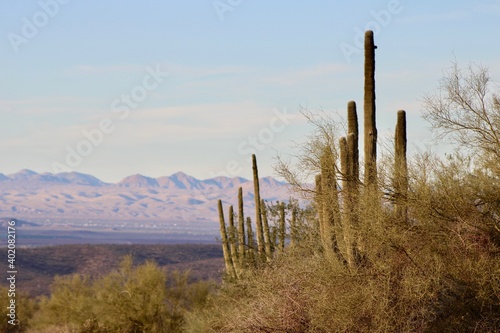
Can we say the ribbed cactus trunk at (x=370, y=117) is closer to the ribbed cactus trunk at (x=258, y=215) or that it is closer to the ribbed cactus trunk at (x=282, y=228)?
the ribbed cactus trunk at (x=282, y=228)

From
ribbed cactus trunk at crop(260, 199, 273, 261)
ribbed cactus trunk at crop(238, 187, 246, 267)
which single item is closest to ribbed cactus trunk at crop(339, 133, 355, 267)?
ribbed cactus trunk at crop(260, 199, 273, 261)

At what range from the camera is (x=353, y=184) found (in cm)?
1769

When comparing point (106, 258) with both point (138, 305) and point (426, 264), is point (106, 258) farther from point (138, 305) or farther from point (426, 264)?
point (426, 264)

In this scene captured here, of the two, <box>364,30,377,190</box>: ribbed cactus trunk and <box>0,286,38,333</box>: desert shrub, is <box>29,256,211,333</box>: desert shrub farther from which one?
<box>364,30,377,190</box>: ribbed cactus trunk

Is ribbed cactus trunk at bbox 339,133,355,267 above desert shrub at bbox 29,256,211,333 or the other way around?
above

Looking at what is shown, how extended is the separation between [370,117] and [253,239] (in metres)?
10.8

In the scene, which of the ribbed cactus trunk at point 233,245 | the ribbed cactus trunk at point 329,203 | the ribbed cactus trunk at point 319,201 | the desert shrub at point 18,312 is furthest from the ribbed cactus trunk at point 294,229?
the desert shrub at point 18,312

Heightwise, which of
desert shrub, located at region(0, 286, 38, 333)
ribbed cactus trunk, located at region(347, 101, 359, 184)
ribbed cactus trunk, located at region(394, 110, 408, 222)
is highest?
ribbed cactus trunk, located at region(347, 101, 359, 184)

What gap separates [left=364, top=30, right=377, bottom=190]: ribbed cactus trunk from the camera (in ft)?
57.3

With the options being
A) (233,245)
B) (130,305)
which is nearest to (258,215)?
(233,245)

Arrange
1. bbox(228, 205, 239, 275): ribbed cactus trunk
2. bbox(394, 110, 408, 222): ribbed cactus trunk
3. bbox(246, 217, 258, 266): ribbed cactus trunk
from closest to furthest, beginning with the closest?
bbox(394, 110, 408, 222): ribbed cactus trunk, bbox(246, 217, 258, 266): ribbed cactus trunk, bbox(228, 205, 239, 275): ribbed cactus trunk

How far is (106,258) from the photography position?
107 meters

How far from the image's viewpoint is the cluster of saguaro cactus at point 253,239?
1040 inches

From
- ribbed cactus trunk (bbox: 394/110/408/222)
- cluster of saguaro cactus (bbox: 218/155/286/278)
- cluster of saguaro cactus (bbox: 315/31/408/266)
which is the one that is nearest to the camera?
ribbed cactus trunk (bbox: 394/110/408/222)
